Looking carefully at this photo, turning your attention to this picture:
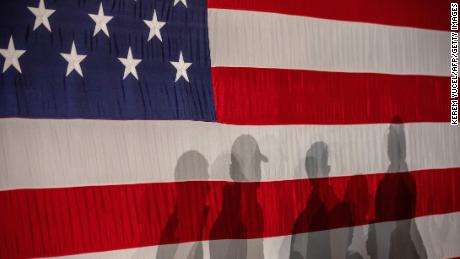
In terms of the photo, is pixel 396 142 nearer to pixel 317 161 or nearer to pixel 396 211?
pixel 396 211

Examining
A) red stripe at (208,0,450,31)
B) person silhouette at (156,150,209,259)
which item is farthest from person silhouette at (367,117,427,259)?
person silhouette at (156,150,209,259)

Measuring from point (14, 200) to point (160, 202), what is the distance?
0.45 m

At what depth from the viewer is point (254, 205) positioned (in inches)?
74.6

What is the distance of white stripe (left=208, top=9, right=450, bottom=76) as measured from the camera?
1883mm

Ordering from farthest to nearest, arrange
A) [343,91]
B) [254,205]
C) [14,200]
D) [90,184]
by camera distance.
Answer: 1. [343,91]
2. [254,205]
3. [90,184]
4. [14,200]

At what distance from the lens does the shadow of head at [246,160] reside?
73.5 inches

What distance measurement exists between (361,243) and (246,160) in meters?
0.63

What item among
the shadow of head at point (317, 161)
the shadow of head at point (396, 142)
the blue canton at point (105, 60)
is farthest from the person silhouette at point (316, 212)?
the blue canton at point (105, 60)

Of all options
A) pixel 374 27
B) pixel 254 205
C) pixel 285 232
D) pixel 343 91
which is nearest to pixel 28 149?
pixel 254 205

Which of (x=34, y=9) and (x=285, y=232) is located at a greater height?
(x=34, y=9)

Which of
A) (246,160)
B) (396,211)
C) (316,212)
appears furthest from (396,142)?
(246,160)

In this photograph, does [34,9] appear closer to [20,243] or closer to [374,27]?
[20,243]

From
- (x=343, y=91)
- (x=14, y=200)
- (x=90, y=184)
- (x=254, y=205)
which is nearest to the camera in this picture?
(x=14, y=200)

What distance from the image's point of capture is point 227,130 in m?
1.85
